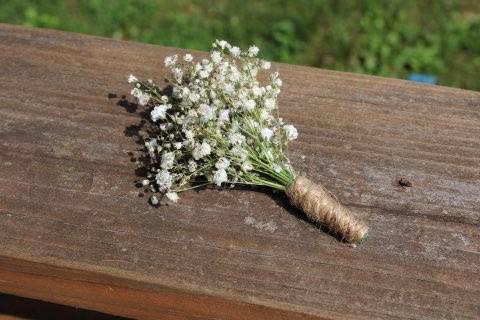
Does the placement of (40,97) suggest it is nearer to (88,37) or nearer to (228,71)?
(88,37)

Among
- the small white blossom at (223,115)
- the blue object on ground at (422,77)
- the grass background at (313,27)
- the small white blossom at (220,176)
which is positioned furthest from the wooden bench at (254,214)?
the grass background at (313,27)

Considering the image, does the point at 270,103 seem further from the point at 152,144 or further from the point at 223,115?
the point at 152,144

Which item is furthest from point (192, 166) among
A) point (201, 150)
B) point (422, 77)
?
point (422, 77)

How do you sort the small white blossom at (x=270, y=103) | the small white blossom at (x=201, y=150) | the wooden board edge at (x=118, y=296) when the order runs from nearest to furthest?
the wooden board edge at (x=118, y=296) → the small white blossom at (x=201, y=150) → the small white blossom at (x=270, y=103)

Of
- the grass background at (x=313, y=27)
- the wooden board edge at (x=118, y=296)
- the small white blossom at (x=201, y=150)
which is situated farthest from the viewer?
the grass background at (x=313, y=27)

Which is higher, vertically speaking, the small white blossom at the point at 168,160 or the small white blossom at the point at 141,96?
the small white blossom at the point at 141,96

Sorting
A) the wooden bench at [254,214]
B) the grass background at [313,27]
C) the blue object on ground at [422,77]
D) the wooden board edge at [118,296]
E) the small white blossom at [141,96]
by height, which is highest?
the grass background at [313,27]

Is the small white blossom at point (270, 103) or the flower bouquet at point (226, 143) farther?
the small white blossom at point (270, 103)

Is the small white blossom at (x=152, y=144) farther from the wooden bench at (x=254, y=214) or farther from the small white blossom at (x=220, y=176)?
the small white blossom at (x=220, y=176)
